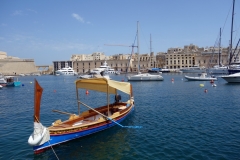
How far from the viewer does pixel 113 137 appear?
13.1 metres

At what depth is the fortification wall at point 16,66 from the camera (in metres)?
149

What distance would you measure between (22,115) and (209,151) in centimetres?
1710

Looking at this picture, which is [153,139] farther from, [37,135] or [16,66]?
[16,66]

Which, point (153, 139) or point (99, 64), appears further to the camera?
point (99, 64)

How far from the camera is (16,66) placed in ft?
508

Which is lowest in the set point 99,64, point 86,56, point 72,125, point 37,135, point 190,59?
point 72,125

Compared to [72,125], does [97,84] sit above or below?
above

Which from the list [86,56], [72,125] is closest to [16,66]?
[86,56]

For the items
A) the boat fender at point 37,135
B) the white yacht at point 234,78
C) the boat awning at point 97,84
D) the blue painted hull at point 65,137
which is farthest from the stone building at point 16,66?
the boat fender at point 37,135

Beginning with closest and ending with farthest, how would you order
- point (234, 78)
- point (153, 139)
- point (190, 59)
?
point (153, 139) < point (234, 78) < point (190, 59)

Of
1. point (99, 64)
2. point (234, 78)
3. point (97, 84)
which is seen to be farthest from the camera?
point (99, 64)

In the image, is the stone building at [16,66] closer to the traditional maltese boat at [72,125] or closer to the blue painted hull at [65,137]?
the traditional maltese boat at [72,125]

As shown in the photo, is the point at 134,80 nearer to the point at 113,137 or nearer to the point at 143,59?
the point at 113,137

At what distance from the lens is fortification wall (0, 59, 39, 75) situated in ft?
488
